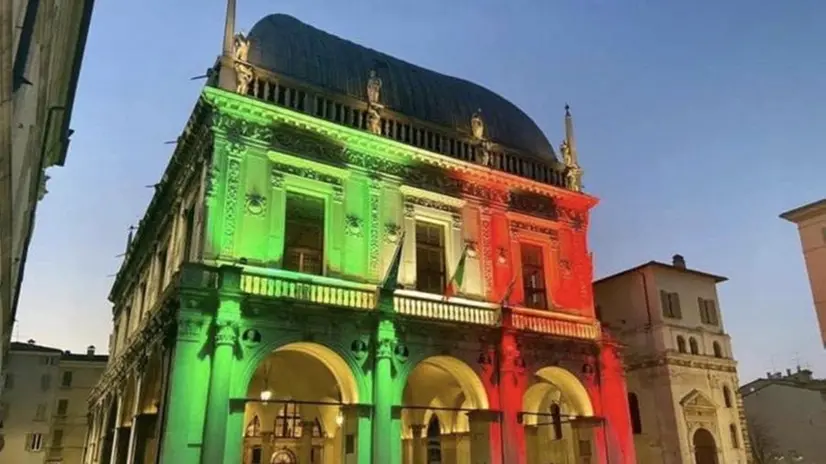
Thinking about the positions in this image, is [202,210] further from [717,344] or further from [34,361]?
[34,361]

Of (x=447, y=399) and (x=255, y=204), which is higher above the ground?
(x=255, y=204)

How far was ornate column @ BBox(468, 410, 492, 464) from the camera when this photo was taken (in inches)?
752

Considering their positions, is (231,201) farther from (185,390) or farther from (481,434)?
(481,434)

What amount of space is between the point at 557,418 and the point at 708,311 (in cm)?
1297

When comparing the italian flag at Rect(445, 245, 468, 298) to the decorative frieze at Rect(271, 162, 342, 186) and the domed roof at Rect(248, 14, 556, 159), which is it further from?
the domed roof at Rect(248, 14, 556, 159)

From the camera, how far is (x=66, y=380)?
188ft

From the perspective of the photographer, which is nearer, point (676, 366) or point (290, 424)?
point (290, 424)

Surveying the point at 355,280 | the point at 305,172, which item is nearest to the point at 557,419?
the point at 355,280

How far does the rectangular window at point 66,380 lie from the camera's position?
187ft

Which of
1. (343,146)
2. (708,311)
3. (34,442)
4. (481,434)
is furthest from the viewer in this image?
(34,442)

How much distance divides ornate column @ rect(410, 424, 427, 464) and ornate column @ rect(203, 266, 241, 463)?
10.3 meters

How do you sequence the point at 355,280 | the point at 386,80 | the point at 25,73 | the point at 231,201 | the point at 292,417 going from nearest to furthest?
1. the point at 25,73
2. the point at 231,201
3. the point at 355,280
4. the point at 292,417
5. the point at 386,80

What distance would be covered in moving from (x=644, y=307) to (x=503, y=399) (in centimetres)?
1388

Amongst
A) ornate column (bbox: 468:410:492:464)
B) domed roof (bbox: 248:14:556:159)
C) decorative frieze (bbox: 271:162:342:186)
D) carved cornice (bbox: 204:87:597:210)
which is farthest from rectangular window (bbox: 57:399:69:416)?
ornate column (bbox: 468:410:492:464)
